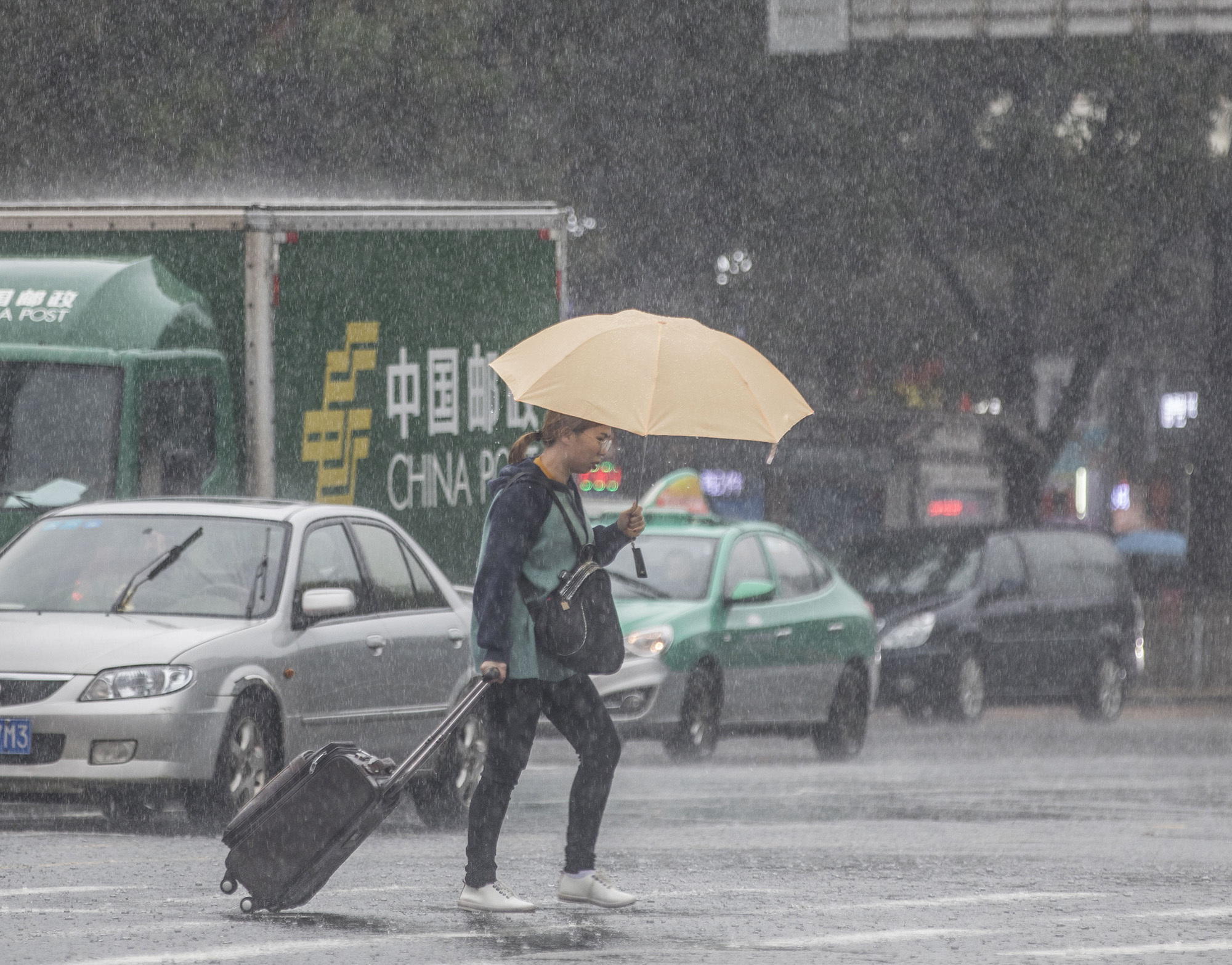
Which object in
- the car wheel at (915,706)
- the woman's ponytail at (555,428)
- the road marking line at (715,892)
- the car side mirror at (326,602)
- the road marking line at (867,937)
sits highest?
the woman's ponytail at (555,428)

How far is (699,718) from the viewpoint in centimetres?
1705

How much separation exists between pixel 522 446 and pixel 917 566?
14254 millimetres

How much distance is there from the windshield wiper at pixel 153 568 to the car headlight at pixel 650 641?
5.16m

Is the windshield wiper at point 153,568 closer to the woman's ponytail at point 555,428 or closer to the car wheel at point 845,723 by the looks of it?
the woman's ponytail at point 555,428

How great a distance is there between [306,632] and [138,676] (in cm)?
102

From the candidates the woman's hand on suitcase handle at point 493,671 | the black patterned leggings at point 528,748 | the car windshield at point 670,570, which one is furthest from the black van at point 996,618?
the woman's hand on suitcase handle at point 493,671

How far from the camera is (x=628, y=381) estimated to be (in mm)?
8453

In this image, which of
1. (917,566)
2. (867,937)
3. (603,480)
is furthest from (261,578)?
(603,480)

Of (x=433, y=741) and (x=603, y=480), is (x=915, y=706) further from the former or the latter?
(x=603, y=480)

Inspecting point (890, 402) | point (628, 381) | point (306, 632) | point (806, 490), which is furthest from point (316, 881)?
point (806, 490)

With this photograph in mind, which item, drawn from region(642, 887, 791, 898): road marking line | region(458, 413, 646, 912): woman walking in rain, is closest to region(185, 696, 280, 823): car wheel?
region(642, 887, 791, 898): road marking line

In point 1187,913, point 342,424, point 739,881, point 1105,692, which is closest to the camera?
point 1187,913

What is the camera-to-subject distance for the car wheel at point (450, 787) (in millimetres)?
12180

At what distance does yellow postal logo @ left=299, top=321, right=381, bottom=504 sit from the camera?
1477cm
